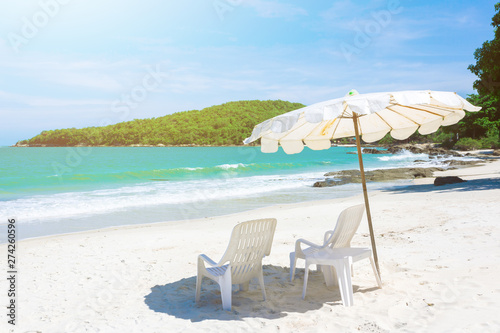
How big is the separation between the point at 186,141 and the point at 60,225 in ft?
313

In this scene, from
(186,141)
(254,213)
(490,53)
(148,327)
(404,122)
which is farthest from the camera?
(186,141)

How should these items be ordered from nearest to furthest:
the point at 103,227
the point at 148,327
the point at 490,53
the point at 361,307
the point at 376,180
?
the point at 148,327, the point at 361,307, the point at 103,227, the point at 490,53, the point at 376,180

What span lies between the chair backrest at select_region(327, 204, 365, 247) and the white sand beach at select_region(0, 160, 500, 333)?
60cm

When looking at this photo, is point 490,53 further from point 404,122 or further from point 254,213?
point 404,122

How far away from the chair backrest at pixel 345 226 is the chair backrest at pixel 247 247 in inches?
31.0

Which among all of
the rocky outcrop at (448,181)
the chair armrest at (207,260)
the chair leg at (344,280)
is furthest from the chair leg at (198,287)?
the rocky outcrop at (448,181)

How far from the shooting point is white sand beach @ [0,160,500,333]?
12.7ft

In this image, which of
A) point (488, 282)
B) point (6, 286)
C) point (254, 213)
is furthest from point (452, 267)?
point (254, 213)

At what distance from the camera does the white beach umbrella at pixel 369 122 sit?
12.5 feet

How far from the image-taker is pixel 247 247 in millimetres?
4332

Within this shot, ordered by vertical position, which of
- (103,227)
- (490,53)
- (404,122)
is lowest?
(103,227)

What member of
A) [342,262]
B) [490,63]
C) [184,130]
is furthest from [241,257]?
[184,130]

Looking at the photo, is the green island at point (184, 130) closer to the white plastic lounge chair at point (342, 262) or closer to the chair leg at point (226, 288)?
the white plastic lounge chair at point (342, 262)

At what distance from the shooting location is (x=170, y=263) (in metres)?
6.47
